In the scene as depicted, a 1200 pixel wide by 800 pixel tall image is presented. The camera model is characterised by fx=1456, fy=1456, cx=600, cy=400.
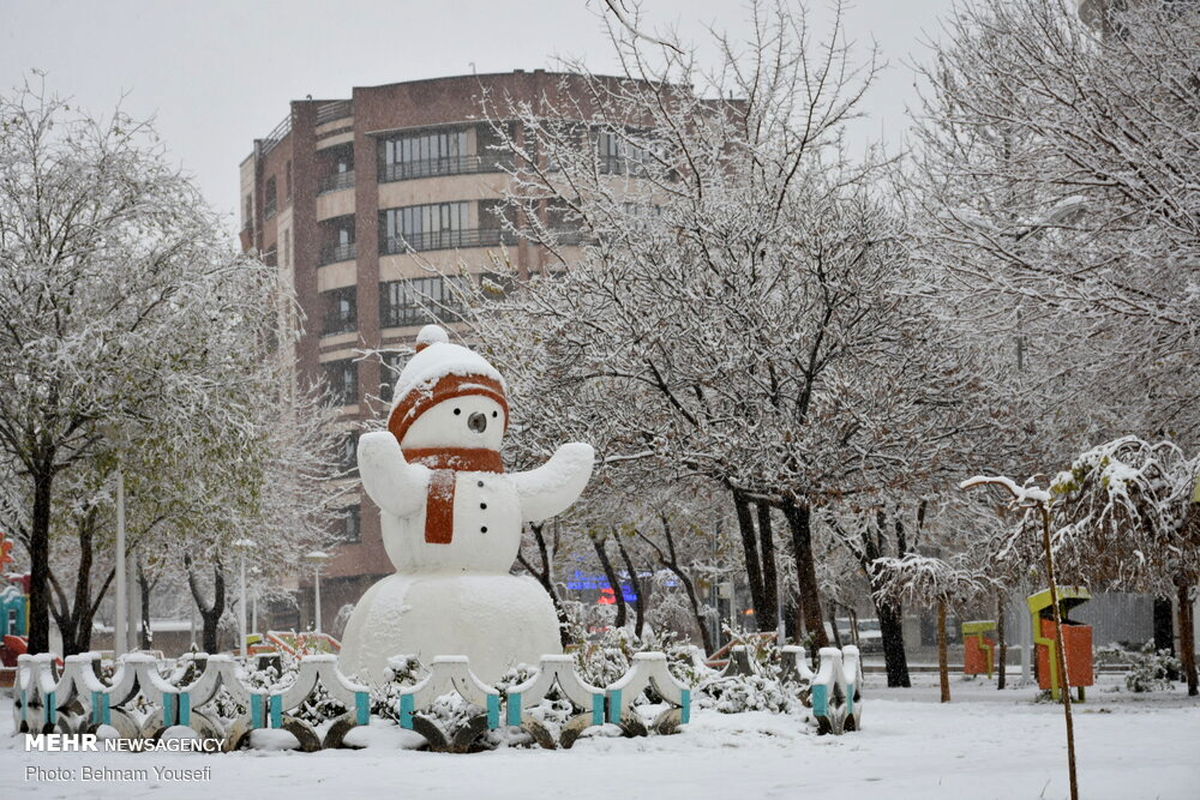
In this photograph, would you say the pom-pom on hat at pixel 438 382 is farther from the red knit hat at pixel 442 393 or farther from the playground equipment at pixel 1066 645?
the playground equipment at pixel 1066 645

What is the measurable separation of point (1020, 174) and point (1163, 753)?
6365mm

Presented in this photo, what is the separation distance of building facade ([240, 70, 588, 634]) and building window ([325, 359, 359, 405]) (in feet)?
0.17

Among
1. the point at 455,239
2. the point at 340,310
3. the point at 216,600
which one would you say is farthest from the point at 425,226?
the point at 216,600

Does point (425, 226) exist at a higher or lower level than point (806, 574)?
higher

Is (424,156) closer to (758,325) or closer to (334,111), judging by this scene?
(334,111)

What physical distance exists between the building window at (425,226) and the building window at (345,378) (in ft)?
16.8

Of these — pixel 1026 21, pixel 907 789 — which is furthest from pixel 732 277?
pixel 907 789

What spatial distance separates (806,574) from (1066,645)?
334 cm

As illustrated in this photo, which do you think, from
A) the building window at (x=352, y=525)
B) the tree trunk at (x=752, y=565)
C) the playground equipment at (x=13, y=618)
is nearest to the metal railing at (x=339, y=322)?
the building window at (x=352, y=525)

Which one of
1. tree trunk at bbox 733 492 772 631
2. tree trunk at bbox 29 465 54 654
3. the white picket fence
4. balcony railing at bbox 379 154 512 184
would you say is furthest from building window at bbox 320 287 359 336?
the white picket fence

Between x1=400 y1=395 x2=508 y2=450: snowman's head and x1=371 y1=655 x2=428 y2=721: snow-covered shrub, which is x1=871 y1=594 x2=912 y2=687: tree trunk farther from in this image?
x1=371 y1=655 x2=428 y2=721: snow-covered shrub

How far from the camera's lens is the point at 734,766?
36.6 ft

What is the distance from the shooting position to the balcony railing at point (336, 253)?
201 ft

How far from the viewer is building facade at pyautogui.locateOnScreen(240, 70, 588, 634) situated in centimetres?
5856
